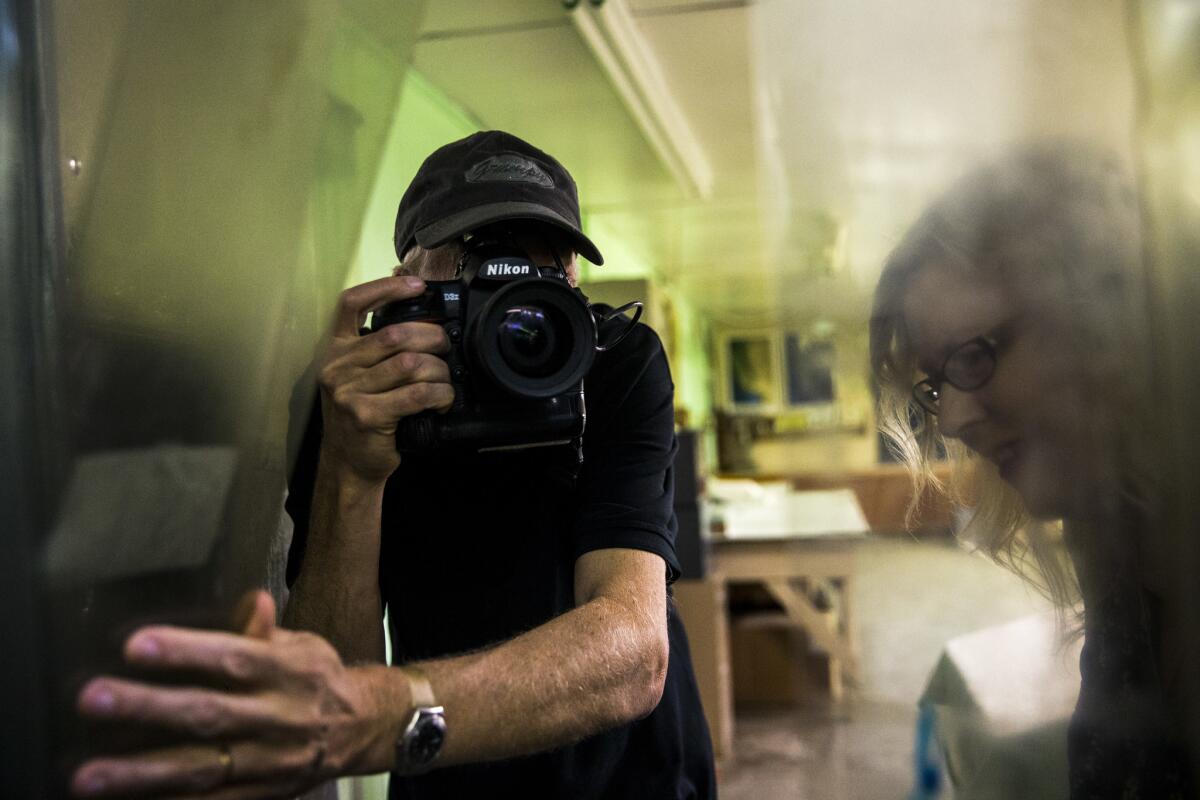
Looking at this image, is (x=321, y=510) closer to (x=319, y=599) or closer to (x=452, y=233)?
(x=319, y=599)

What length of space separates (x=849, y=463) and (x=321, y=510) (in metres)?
0.29

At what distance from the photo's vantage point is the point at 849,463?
400mm

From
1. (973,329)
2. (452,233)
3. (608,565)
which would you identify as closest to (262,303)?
(452,233)

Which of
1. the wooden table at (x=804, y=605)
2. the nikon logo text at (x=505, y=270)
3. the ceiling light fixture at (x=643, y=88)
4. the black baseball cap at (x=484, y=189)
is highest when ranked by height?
the ceiling light fixture at (x=643, y=88)

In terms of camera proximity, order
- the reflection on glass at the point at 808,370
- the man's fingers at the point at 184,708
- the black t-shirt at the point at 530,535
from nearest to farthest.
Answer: the man's fingers at the point at 184,708 < the reflection on glass at the point at 808,370 < the black t-shirt at the point at 530,535

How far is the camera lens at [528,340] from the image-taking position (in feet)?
1.43

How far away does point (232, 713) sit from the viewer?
0.31 meters

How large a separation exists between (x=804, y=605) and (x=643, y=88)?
34cm

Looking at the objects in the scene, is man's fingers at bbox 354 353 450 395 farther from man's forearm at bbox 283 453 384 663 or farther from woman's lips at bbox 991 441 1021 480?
woman's lips at bbox 991 441 1021 480

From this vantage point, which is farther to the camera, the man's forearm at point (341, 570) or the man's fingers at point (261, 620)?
the man's forearm at point (341, 570)

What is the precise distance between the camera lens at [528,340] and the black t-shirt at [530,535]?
0.27ft

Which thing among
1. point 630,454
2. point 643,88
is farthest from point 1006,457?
point 643,88

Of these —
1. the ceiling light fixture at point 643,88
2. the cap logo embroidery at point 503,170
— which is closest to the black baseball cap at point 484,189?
the cap logo embroidery at point 503,170

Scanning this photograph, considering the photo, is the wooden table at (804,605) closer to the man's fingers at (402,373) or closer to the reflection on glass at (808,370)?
the reflection on glass at (808,370)
